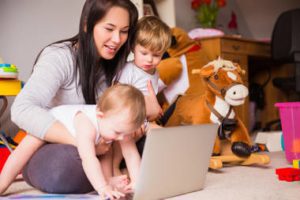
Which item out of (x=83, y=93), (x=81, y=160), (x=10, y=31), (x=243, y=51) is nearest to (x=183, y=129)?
(x=81, y=160)

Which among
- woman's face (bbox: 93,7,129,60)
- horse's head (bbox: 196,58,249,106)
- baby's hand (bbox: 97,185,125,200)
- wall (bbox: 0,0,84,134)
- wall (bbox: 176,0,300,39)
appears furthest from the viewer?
wall (bbox: 176,0,300,39)

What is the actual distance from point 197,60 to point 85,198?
5.58ft

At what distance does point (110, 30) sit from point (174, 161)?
51 cm

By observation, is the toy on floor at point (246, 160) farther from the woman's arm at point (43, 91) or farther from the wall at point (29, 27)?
the wall at point (29, 27)

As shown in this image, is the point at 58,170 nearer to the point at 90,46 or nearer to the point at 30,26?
the point at 90,46

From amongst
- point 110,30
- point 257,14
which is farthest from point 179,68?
point 257,14

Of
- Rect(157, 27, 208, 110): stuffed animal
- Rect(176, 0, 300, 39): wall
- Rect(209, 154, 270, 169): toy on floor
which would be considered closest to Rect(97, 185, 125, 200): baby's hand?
Rect(209, 154, 270, 169): toy on floor

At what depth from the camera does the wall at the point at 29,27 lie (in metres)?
2.37

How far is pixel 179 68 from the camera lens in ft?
8.55

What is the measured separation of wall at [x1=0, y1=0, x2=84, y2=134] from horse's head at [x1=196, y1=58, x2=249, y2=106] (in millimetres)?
1050

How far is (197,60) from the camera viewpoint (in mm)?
2781

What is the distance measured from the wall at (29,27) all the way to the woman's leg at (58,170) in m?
1.11

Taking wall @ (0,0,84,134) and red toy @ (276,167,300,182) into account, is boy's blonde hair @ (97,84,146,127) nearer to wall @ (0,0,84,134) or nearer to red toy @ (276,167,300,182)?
red toy @ (276,167,300,182)

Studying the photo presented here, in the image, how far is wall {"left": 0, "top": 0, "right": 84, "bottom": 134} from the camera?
2.37 meters
